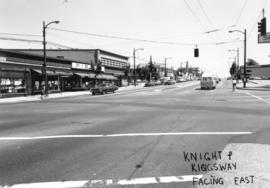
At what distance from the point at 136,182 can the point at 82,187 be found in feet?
3.04

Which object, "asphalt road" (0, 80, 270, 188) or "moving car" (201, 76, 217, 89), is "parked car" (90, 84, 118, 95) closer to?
"moving car" (201, 76, 217, 89)

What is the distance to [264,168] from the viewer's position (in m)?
5.95

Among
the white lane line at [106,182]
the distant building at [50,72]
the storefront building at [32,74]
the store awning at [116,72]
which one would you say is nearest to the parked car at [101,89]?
the storefront building at [32,74]

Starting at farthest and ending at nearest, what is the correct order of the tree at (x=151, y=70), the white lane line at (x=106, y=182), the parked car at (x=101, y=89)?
the tree at (x=151, y=70), the parked car at (x=101, y=89), the white lane line at (x=106, y=182)

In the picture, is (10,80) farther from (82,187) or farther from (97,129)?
(82,187)

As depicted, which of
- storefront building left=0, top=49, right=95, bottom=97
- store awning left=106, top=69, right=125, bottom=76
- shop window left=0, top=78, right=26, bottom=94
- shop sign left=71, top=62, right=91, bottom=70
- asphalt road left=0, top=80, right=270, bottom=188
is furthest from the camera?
store awning left=106, top=69, right=125, bottom=76

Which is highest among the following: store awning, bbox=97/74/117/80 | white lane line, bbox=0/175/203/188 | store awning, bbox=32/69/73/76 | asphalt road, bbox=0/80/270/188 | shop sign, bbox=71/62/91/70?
shop sign, bbox=71/62/91/70

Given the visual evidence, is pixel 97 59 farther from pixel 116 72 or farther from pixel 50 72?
pixel 50 72

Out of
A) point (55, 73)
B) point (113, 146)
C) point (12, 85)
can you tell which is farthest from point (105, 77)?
point (113, 146)

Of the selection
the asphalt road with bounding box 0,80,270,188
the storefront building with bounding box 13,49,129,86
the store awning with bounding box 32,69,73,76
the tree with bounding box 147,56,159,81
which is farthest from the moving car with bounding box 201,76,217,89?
the tree with bounding box 147,56,159,81

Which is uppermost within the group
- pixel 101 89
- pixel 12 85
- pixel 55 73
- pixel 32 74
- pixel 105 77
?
pixel 55 73

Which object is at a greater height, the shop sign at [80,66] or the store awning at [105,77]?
the shop sign at [80,66]

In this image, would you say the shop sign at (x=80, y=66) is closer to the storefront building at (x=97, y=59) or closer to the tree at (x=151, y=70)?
the storefront building at (x=97, y=59)

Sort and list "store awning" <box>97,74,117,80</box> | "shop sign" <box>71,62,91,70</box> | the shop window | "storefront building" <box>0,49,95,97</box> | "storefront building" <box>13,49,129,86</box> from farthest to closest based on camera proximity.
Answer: "storefront building" <box>13,49,129,86</box> → "store awning" <box>97,74,117,80</box> → "shop sign" <box>71,62,91,70</box> → "storefront building" <box>0,49,95,97</box> → the shop window
